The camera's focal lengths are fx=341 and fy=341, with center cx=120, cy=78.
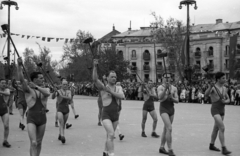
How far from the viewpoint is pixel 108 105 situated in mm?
7059

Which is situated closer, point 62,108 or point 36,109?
point 36,109

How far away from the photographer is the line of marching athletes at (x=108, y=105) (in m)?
6.25

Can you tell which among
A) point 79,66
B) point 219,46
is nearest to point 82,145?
point 79,66

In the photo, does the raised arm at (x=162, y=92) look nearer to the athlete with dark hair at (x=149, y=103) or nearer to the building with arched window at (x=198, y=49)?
the athlete with dark hair at (x=149, y=103)

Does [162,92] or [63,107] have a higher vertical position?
[162,92]

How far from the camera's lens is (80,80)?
63.2 metres

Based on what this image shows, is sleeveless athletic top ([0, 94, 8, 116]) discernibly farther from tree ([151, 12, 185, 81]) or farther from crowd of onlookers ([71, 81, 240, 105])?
tree ([151, 12, 185, 81])

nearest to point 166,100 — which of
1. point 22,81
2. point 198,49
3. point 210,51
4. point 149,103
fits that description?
point 149,103

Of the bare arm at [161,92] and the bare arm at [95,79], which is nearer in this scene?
the bare arm at [95,79]

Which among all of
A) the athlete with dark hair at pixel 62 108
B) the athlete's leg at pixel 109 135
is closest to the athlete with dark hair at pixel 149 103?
the athlete with dark hair at pixel 62 108

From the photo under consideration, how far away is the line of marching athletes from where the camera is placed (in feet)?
20.5

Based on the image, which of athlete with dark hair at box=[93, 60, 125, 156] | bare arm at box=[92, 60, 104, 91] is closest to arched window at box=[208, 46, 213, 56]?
athlete with dark hair at box=[93, 60, 125, 156]

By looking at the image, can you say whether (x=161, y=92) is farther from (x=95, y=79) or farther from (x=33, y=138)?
(x=33, y=138)

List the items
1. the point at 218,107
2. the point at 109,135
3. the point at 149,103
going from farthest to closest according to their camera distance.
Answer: the point at 149,103 → the point at 218,107 → the point at 109,135
